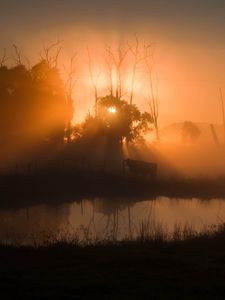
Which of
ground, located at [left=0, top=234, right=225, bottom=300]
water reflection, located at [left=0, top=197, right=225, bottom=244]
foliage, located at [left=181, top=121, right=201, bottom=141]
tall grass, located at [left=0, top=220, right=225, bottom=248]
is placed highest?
foliage, located at [left=181, top=121, right=201, bottom=141]

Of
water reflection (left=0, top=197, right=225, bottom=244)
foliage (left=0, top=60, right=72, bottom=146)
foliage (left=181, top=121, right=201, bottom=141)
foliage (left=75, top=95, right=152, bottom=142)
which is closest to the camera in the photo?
water reflection (left=0, top=197, right=225, bottom=244)

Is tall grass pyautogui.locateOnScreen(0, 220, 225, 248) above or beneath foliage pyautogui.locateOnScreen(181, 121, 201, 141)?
beneath

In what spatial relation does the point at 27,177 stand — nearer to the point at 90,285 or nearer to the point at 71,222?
the point at 71,222

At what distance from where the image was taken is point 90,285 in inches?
404

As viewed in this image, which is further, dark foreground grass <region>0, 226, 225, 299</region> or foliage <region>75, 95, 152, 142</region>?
foliage <region>75, 95, 152, 142</region>

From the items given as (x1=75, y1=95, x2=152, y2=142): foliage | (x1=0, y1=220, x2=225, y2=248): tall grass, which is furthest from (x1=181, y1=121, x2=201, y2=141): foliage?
(x1=0, y1=220, x2=225, y2=248): tall grass

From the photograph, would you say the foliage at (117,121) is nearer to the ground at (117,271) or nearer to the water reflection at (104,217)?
the water reflection at (104,217)

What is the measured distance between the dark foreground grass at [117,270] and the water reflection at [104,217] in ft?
13.6

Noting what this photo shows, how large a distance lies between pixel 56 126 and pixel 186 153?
940 inches

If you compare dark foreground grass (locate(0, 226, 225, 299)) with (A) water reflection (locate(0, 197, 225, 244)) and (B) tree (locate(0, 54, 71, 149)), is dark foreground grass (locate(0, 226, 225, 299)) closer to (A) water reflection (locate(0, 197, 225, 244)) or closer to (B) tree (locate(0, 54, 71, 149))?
(A) water reflection (locate(0, 197, 225, 244))

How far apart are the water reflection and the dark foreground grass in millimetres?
4139

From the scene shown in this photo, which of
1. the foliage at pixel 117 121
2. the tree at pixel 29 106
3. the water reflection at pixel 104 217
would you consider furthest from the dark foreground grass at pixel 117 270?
the foliage at pixel 117 121

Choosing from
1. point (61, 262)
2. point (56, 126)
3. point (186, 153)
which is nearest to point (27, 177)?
point (56, 126)

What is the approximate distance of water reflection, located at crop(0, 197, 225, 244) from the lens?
20717 mm
